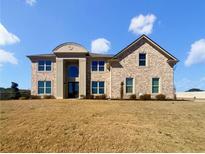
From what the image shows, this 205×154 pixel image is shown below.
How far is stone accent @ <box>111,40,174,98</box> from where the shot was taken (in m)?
25.9

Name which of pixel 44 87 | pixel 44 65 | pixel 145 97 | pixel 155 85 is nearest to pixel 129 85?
pixel 145 97

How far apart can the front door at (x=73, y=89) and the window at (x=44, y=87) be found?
2697 mm

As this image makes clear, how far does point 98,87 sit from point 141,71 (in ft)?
20.3

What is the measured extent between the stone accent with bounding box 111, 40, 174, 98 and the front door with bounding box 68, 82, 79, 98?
19.7ft

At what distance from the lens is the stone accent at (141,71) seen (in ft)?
84.9

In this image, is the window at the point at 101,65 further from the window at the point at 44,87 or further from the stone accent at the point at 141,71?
the window at the point at 44,87

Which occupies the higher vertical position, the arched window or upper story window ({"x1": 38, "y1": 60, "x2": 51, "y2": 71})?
upper story window ({"x1": 38, "y1": 60, "x2": 51, "y2": 71})

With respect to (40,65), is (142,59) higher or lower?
higher

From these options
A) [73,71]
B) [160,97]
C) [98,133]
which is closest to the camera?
[98,133]

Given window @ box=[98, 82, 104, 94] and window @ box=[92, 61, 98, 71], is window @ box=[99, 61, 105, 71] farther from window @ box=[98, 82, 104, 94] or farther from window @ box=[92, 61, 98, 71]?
window @ box=[98, 82, 104, 94]

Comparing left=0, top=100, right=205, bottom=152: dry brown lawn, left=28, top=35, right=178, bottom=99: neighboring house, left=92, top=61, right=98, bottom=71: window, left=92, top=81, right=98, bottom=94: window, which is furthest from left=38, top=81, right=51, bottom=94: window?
left=0, top=100, right=205, bottom=152: dry brown lawn

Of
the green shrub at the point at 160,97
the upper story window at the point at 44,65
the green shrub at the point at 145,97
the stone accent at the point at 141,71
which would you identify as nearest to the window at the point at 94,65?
the stone accent at the point at 141,71

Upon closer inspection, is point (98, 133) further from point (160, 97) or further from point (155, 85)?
point (155, 85)

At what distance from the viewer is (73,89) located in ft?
97.7
